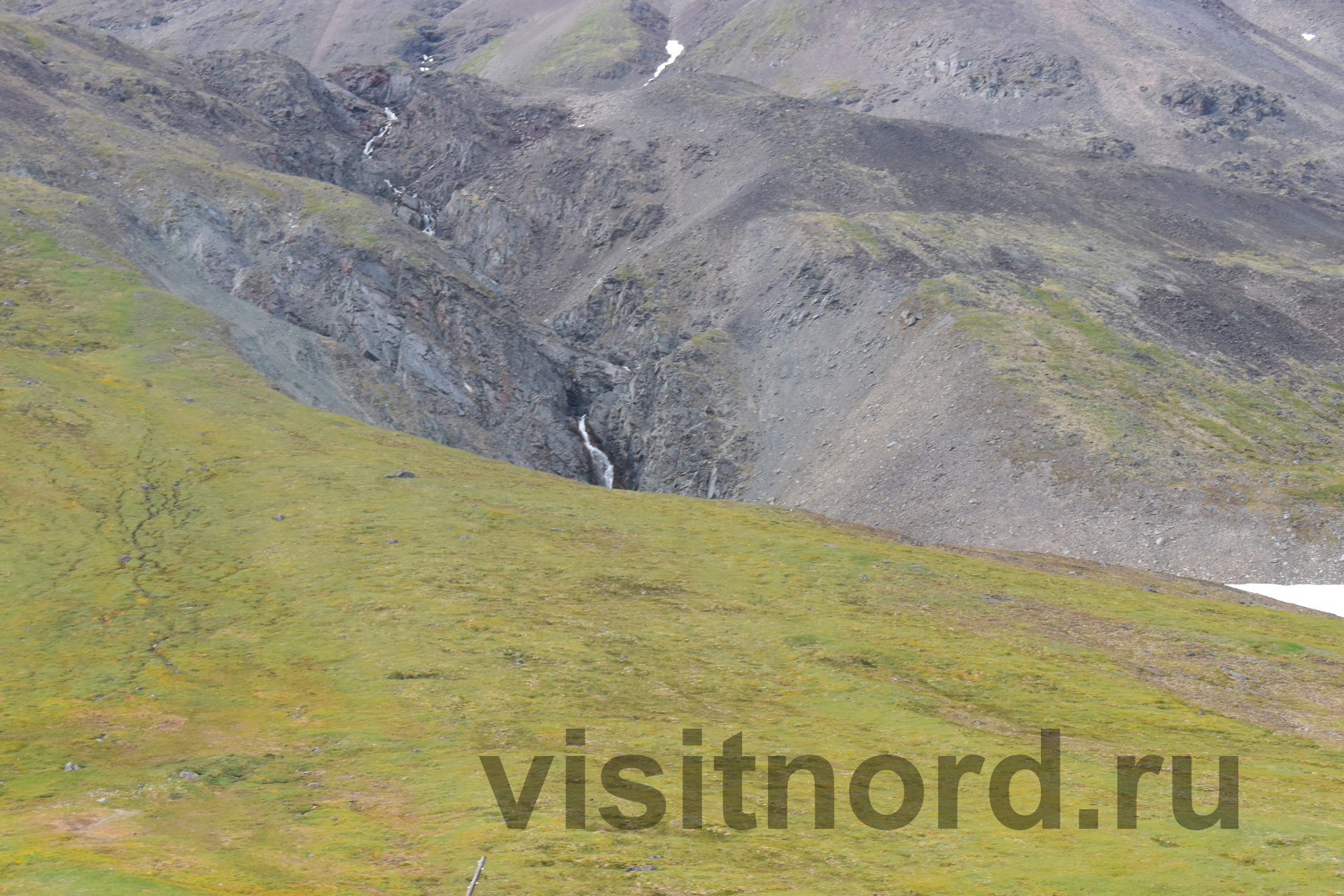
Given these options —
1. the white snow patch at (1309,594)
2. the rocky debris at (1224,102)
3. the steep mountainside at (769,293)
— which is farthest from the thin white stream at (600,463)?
the rocky debris at (1224,102)

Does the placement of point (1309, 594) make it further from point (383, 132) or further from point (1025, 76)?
point (383, 132)

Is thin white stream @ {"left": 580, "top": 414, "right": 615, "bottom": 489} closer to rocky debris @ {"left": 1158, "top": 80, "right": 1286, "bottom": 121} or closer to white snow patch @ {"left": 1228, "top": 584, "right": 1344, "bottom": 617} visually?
white snow patch @ {"left": 1228, "top": 584, "right": 1344, "bottom": 617}

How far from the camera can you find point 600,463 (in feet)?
383

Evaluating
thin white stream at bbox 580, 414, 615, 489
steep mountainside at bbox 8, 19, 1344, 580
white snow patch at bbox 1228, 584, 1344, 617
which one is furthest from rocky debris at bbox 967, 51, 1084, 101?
white snow patch at bbox 1228, 584, 1344, 617

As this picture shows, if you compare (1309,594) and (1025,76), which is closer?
(1309,594)

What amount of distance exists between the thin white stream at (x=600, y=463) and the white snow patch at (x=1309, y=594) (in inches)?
2636

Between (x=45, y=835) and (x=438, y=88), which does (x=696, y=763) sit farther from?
(x=438, y=88)

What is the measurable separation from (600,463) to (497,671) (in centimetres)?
8129

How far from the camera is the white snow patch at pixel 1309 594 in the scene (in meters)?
67.6

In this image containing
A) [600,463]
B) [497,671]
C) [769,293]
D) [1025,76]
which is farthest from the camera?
[1025,76]

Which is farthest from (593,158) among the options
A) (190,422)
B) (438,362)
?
(190,422)

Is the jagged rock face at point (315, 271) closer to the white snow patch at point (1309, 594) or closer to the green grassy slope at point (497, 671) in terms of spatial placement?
the green grassy slope at point (497, 671)

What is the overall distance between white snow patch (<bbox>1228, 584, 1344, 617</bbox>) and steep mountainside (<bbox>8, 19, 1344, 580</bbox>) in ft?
7.58

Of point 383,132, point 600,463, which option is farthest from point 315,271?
point 383,132
